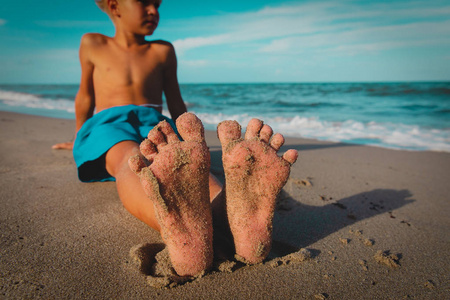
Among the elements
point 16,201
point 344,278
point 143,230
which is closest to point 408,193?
point 344,278

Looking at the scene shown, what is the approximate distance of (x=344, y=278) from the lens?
3.12ft

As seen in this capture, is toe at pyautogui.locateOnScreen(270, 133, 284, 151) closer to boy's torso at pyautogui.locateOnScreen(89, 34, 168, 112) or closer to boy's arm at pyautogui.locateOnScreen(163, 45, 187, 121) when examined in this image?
boy's torso at pyautogui.locateOnScreen(89, 34, 168, 112)

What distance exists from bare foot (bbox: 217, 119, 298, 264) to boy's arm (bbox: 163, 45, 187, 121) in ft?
3.65

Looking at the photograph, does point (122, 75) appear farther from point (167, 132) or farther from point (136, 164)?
point (136, 164)

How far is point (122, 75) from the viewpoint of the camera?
68.1 inches

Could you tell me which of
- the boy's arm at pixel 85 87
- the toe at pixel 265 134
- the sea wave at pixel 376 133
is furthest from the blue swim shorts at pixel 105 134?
the sea wave at pixel 376 133

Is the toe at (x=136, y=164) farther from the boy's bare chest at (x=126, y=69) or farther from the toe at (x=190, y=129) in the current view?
the boy's bare chest at (x=126, y=69)

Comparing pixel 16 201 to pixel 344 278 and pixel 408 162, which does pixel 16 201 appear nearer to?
pixel 344 278

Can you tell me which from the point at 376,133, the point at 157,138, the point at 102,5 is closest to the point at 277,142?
the point at 157,138

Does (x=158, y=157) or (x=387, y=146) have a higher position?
(x=158, y=157)

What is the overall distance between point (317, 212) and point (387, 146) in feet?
7.94

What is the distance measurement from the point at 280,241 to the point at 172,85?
4.36ft

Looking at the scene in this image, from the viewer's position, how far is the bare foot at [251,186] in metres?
0.94

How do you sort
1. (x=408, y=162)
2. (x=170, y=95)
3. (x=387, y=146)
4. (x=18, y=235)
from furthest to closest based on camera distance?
(x=387, y=146) < (x=408, y=162) < (x=170, y=95) < (x=18, y=235)
